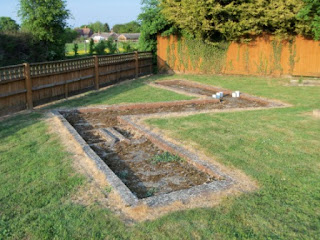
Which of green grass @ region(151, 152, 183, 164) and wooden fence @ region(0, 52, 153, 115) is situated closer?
green grass @ region(151, 152, 183, 164)

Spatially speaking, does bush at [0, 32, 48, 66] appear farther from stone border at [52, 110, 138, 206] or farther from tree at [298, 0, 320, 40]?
tree at [298, 0, 320, 40]

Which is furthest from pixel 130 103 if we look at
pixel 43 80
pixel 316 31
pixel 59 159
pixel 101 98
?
pixel 316 31

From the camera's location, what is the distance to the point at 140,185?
471 cm

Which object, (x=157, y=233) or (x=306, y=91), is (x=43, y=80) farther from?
(x=306, y=91)

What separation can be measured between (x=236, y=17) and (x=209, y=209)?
48.8ft

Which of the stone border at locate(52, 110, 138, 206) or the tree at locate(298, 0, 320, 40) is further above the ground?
the tree at locate(298, 0, 320, 40)

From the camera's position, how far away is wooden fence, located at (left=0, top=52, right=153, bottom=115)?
8794 millimetres

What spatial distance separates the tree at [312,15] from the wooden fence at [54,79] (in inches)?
331

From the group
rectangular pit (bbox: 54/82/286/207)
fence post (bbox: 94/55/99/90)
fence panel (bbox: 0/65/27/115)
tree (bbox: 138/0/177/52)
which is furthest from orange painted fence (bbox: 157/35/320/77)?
fence panel (bbox: 0/65/27/115)

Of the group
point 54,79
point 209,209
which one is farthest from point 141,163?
point 54,79

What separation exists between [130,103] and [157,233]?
7.33 m

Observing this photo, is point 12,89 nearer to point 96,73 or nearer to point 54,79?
point 54,79

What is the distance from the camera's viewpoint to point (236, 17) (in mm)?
16750

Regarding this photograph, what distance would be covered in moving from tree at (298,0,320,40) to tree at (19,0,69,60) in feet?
52.0
